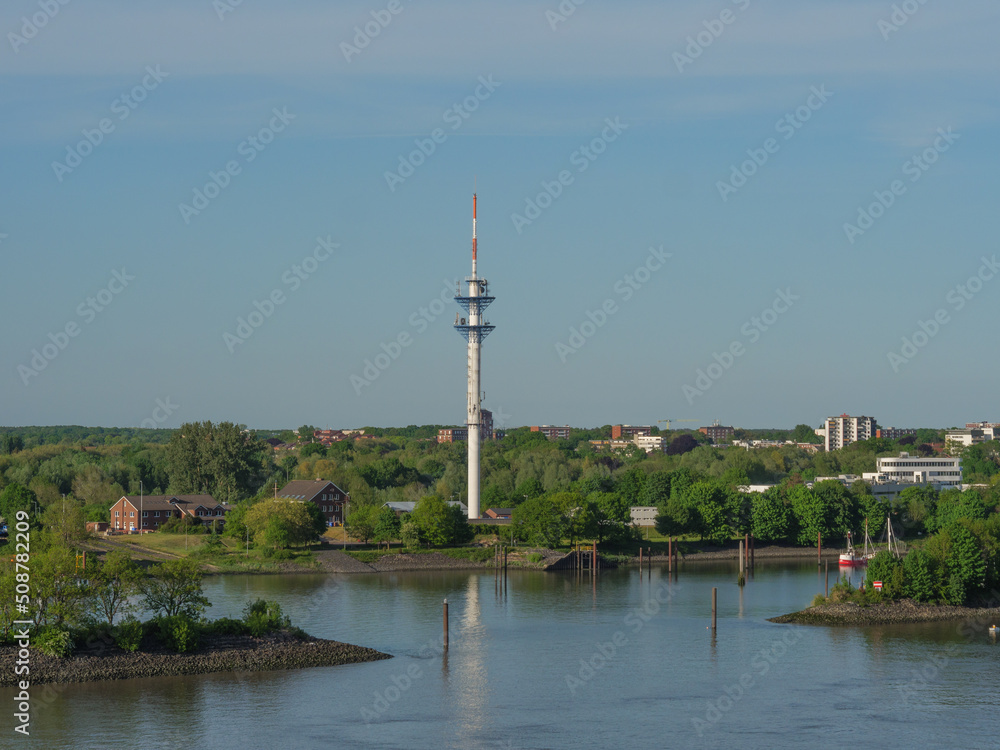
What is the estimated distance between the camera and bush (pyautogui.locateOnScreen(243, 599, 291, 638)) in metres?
39.3

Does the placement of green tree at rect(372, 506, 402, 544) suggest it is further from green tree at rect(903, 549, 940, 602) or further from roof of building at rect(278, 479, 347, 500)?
green tree at rect(903, 549, 940, 602)

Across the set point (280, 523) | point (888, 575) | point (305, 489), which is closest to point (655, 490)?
point (305, 489)

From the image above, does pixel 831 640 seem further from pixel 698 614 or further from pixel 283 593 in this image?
pixel 283 593

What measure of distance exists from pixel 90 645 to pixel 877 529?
5648cm

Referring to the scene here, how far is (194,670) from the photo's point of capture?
36.8 m

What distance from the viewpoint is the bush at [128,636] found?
3662 centimetres

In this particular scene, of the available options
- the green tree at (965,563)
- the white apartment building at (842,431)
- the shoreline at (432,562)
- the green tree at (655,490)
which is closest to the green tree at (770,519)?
the shoreline at (432,562)

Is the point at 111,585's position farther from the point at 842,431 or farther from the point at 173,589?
the point at 842,431

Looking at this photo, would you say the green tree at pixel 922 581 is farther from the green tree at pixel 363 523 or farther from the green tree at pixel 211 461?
the green tree at pixel 211 461

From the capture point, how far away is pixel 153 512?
7800cm

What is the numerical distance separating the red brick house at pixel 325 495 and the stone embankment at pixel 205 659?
4288 centimetres

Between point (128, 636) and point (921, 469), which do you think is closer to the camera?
point (128, 636)

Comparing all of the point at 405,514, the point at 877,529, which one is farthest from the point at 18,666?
the point at 877,529

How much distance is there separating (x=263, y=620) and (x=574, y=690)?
1031 centimetres
